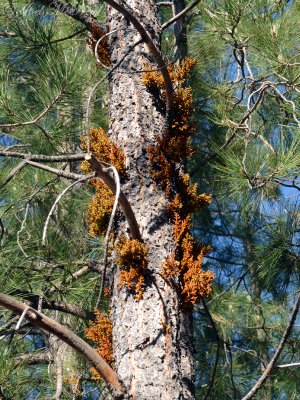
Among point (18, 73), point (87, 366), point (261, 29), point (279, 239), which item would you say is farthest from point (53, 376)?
point (261, 29)

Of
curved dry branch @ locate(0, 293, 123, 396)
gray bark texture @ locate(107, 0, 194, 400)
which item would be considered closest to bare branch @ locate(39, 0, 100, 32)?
gray bark texture @ locate(107, 0, 194, 400)

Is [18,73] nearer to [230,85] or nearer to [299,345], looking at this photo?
[230,85]

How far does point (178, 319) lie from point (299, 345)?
7.43 ft

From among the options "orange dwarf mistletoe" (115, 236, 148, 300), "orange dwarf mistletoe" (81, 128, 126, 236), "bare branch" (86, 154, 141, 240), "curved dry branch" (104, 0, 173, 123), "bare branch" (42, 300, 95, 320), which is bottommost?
"orange dwarf mistletoe" (115, 236, 148, 300)

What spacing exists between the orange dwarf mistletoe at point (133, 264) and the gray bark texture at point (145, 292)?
0.06ft

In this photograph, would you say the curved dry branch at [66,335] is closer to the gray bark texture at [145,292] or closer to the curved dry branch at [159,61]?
the gray bark texture at [145,292]

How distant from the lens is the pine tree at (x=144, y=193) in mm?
1959

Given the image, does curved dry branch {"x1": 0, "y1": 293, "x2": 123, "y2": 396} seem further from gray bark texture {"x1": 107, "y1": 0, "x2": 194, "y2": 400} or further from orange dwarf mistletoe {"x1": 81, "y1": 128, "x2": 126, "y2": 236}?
orange dwarf mistletoe {"x1": 81, "y1": 128, "x2": 126, "y2": 236}

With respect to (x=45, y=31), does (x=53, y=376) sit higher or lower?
lower

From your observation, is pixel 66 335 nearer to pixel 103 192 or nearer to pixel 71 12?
pixel 103 192

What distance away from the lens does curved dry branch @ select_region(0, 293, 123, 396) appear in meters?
1.76

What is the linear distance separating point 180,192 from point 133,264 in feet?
0.96

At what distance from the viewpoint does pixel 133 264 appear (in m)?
2.03

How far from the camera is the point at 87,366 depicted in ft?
11.3
